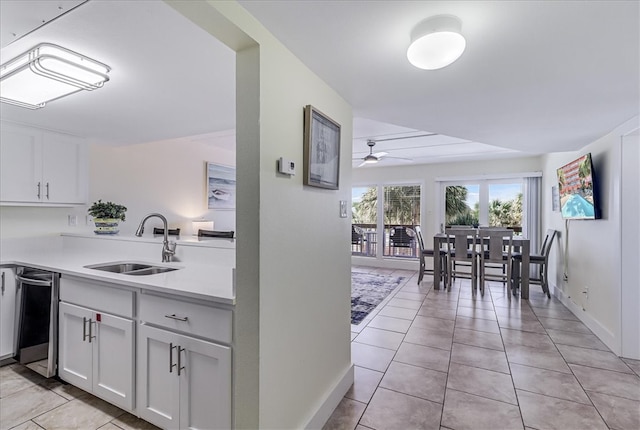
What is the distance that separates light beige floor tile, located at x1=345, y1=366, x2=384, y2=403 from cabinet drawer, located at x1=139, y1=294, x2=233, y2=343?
1.16 metres

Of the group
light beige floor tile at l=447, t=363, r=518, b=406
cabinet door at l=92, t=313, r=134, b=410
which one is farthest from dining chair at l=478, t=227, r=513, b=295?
cabinet door at l=92, t=313, r=134, b=410

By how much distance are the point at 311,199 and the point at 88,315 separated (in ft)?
5.35

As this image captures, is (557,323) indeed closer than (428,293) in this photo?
Yes

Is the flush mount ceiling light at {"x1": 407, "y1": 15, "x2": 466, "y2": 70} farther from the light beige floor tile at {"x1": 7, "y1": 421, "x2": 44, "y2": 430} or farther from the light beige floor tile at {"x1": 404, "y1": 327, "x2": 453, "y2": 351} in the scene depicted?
the light beige floor tile at {"x1": 7, "y1": 421, "x2": 44, "y2": 430}

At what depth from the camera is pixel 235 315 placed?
4.58ft

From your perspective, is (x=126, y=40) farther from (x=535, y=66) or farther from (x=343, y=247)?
(x=535, y=66)

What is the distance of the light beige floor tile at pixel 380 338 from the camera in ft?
9.43

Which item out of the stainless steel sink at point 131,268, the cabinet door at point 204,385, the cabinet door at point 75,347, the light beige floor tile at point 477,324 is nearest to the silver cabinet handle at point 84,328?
the cabinet door at point 75,347

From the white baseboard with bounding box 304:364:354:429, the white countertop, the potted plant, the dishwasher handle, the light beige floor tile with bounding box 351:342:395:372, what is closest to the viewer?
the white countertop

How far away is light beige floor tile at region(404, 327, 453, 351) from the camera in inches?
113

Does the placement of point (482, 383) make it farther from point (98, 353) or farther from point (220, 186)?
point (220, 186)

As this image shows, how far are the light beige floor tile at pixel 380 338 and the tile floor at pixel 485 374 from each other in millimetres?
10

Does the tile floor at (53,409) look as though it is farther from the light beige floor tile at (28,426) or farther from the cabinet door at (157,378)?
the cabinet door at (157,378)

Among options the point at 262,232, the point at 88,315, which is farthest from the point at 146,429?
the point at 262,232
